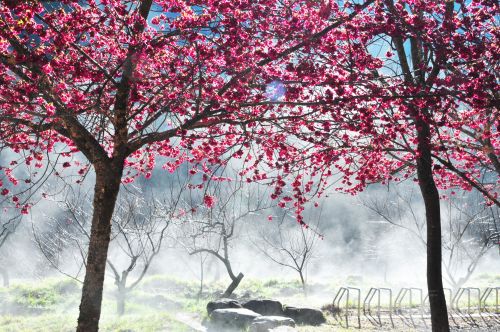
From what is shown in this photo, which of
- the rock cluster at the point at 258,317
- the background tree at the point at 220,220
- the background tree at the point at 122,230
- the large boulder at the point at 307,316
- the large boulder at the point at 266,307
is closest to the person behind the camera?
the rock cluster at the point at 258,317

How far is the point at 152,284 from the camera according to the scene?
27.2 m

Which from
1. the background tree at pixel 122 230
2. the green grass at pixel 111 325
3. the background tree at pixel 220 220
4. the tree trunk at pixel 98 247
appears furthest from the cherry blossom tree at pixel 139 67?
the green grass at pixel 111 325

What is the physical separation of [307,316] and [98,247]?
26.5 feet

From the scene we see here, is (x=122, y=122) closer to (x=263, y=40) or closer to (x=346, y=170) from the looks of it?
(x=263, y=40)

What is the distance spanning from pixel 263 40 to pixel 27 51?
2603 mm

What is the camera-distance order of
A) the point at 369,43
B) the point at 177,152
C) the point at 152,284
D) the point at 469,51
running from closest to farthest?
1. the point at 469,51
2. the point at 369,43
3. the point at 177,152
4. the point at 152,284

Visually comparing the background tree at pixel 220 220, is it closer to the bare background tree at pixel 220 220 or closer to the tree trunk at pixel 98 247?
the bare background tree at pixel 220 220

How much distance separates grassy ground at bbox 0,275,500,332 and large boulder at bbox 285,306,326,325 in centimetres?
28

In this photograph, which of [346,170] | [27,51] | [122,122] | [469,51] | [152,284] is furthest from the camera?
[152,284]

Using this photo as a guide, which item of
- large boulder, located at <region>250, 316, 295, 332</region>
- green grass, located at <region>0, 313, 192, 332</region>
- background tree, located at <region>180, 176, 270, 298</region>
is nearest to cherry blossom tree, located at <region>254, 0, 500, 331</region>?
background tree, located at <region>180, 176, 270, 298</region>

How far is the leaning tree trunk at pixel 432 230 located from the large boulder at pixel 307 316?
5.56 meters

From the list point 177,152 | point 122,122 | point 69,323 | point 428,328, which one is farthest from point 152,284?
point 122,122

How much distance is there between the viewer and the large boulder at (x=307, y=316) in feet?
40.0

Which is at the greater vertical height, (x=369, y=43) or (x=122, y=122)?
(x=369, y=43)
